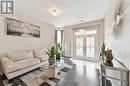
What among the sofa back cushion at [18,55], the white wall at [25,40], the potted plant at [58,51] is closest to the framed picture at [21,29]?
the white wall at [25,40]

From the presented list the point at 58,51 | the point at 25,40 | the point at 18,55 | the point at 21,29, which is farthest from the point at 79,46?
the point at 18,55

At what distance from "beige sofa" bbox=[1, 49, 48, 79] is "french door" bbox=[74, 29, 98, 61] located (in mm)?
2987

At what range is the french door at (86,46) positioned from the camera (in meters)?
6.07

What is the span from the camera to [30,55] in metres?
4.16

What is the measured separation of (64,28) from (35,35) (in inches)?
122

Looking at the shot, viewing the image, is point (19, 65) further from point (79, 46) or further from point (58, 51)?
point (79, 46)

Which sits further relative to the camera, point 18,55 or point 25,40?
point 25,40

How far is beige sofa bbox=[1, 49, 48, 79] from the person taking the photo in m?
2.78

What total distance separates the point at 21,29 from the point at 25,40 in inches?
21.7

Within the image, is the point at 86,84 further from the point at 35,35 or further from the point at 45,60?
the point at 35,35

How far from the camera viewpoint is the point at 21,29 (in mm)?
4254

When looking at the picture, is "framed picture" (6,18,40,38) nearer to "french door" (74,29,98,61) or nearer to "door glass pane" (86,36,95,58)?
"french door" (74,29,98,61)

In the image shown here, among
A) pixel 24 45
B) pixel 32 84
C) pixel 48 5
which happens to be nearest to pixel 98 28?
pixel 48 5

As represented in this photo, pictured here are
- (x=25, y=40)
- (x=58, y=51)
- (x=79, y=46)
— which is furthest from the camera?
(x=79, y=46)
